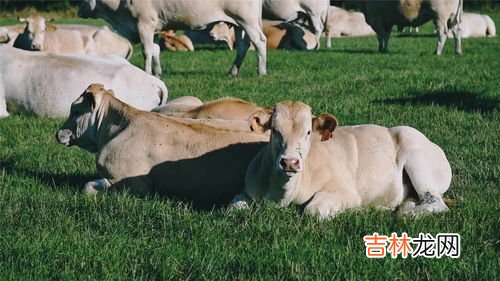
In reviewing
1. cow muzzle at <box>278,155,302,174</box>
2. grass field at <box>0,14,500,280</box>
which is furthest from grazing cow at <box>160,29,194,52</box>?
cow muzzle at <box>278,155,302,174</box>

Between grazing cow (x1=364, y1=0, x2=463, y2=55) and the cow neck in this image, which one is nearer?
the cow neck

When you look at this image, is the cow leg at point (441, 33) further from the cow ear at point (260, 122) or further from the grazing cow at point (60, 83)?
the cow ear at point (260, 122)

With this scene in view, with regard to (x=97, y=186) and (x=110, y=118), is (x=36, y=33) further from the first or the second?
(x=97, y=186)

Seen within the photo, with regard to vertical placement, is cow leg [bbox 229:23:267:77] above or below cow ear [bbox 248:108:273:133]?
below

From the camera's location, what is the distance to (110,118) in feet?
25.2

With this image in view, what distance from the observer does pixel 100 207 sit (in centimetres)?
639

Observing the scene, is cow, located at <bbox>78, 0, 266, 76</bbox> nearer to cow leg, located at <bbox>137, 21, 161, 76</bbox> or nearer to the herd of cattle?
cow leg, located at <bbox>137, 21, 161, 76</bbox>

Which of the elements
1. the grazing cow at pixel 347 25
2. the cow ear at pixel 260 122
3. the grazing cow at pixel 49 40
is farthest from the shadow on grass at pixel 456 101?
the grazing cow at pixel 347 25

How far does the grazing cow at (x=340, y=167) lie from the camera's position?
5.96 m

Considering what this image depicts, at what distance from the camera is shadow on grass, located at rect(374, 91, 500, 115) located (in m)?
11.6

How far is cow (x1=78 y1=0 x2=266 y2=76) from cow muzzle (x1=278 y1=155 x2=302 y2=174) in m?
11.4

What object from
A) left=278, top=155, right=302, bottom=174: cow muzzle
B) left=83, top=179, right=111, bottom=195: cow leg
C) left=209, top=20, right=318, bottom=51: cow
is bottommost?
left=209, top=20, right=318, bottom=51: cow

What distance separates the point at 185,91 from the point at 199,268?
910 cm

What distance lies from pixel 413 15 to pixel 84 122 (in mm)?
18178
